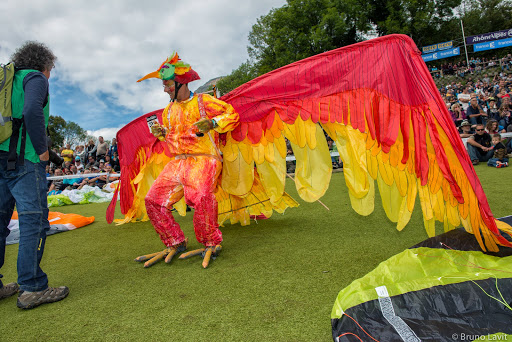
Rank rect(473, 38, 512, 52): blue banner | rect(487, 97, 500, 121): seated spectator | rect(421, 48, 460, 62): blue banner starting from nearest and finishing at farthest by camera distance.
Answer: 1. rect(487, 97, 500, 121): seated spectator
2. rect(473, 38, 512, 52): blue banner
3. rect(421, 48, 460, 62): blue banner

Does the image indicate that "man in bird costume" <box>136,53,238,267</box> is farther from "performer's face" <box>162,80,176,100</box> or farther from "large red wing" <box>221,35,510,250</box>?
"large red wing" <box>221,35,510,250</box>

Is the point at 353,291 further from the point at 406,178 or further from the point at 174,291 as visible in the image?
the point at 174,291

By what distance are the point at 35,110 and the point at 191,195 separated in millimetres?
1215

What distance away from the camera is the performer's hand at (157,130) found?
9.76 feet

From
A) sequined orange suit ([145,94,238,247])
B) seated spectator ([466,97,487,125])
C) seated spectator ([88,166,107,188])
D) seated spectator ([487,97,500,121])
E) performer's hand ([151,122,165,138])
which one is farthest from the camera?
seated spectator ([88,166,107,188])

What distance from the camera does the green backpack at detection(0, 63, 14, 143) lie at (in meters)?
1.96

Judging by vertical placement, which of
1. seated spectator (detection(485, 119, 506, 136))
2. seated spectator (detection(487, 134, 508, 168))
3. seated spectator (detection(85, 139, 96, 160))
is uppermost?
seated spectator (detection(85, 139, 96, 160))

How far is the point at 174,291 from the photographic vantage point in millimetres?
2133

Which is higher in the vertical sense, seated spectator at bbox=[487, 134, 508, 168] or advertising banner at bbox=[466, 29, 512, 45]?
advertising banner at bbox=[466, 29, 512, 45]

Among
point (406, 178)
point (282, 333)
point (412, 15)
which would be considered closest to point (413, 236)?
point (406, 178)

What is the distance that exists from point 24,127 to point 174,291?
4.71 ft

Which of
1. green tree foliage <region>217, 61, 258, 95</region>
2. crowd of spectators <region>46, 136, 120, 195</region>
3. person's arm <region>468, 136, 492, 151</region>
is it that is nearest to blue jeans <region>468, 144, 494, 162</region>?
person's arm <region>468, 136, 492, 151</region>

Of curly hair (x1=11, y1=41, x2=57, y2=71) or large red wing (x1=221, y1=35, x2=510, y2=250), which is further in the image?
curly hair (x1=11, y1=41, x2=57, y2=71)

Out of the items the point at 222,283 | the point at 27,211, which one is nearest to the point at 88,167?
the point at 27,211
